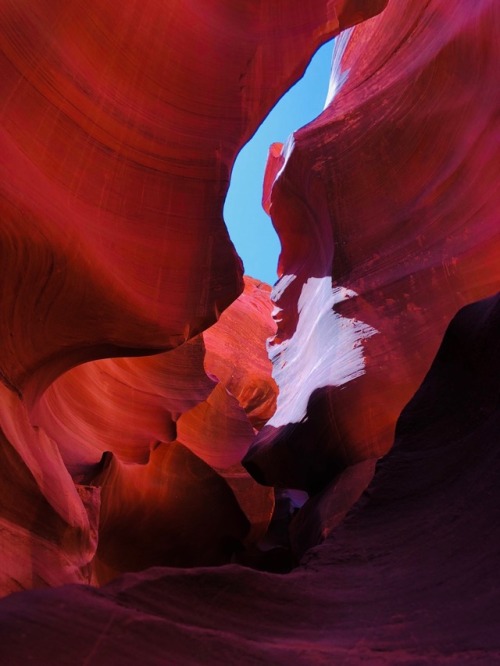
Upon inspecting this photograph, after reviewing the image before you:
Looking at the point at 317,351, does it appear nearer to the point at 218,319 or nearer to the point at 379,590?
the point at 218,319

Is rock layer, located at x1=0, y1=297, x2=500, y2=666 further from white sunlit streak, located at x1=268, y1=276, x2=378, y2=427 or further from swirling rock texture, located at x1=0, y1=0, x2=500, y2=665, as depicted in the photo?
white sunlit streak, located at x1=268, y1=276, x2=378, y2=427

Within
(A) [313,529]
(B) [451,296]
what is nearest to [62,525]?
(A) [313,529]

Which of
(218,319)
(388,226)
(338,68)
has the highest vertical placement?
(338,68)

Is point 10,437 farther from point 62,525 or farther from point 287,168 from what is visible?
point 287,168

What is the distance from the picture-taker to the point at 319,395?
6.85 metres

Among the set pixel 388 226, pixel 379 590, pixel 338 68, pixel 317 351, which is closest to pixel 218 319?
pixel 317 351

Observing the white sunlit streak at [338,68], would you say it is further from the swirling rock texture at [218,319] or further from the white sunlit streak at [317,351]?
the white sunlit streak at [317,351]

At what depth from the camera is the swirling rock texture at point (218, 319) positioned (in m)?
2.11

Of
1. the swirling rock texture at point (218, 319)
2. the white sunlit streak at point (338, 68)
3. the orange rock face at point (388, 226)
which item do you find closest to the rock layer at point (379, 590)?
the swirling rock texture at point (218, 319)

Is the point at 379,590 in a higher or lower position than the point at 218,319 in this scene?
lower

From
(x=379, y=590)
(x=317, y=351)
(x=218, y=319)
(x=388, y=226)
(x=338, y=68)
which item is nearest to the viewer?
(x=379, y=590)

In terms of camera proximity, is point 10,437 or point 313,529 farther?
point 313,529

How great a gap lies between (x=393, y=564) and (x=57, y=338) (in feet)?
9.22

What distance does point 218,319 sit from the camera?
6.35m
